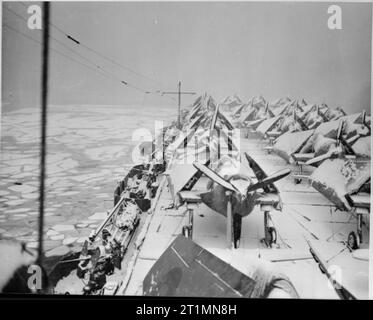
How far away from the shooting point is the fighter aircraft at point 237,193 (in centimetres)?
237

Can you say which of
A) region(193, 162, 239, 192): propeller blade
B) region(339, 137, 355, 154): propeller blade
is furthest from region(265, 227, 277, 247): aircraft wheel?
region(339, 137, 355, 154): propeller blade

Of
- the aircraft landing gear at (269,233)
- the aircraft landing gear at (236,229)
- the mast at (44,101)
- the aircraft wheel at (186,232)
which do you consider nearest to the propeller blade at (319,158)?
the aircraft landing gear at (269,233)

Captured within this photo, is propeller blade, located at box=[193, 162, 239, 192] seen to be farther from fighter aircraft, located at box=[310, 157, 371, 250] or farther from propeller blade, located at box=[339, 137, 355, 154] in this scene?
propeller blade, located at box=[339, 137, 355, 154]

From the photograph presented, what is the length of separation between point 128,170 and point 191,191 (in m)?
0.47

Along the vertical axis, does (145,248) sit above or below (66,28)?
below

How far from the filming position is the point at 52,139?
2441mm

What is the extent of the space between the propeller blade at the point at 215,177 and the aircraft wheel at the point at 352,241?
2.67 ft

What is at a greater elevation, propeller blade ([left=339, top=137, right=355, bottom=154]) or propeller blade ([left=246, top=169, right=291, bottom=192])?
propeller blade ([left=339, top=137, right=355, bottom=154])

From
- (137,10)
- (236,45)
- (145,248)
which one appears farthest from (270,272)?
(137,10)

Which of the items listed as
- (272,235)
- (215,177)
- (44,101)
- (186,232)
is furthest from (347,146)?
(44,101)

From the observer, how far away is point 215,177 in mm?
2400

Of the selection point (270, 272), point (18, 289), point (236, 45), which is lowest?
point (18, 289)

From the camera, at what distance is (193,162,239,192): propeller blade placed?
2.39 meters
